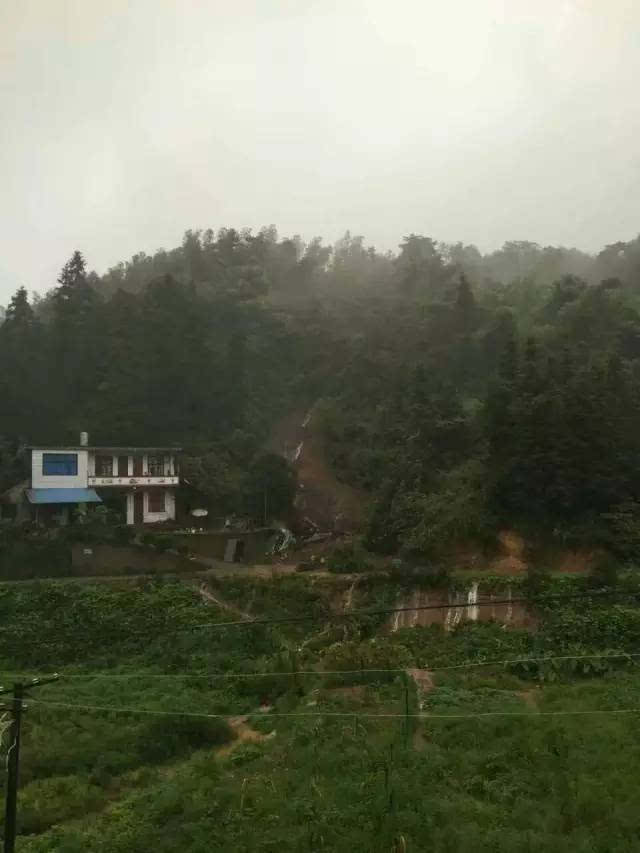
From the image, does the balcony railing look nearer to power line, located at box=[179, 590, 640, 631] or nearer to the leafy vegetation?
the leafy vegetation

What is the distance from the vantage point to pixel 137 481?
3353 centimetres

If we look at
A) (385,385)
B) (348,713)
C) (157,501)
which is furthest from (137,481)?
(348,713)

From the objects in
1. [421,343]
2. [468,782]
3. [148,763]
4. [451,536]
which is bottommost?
[148,763]

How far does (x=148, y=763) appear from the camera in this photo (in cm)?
1570

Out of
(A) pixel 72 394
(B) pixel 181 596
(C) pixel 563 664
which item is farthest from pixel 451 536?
(A) pixel 72 394

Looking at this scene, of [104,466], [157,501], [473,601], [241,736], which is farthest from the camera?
[157,501]

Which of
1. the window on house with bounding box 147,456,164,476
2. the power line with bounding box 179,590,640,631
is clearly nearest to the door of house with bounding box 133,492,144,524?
the window on house with bounding box 147,456,164,476

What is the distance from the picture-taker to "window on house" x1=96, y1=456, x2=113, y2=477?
33531mm

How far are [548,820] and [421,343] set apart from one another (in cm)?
3286

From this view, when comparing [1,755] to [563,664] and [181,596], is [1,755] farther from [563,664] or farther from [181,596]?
[563,664]

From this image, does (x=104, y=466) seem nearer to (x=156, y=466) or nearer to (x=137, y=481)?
(x=137, y=481)

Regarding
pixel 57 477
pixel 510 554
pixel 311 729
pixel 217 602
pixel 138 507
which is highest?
pixel 57 477

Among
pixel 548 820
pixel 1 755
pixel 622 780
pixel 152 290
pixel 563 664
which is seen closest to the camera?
pixel 548 820

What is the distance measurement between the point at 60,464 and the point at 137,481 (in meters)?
3.41
